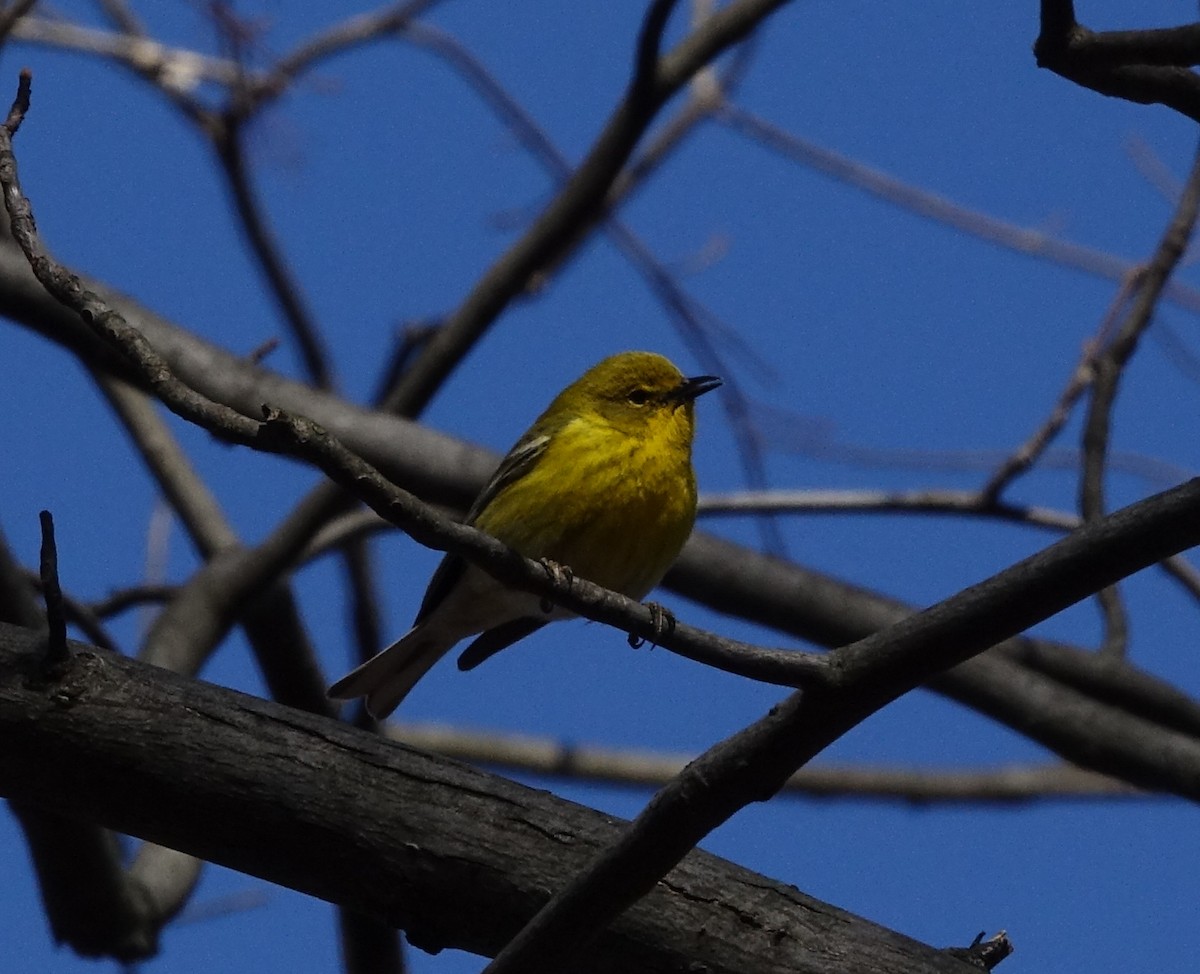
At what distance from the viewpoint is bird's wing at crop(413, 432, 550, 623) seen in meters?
5.79

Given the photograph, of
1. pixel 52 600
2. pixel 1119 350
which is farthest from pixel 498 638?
pixel 52 600

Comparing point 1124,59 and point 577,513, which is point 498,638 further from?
point 1124,59

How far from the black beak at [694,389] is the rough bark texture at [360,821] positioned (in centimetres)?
270

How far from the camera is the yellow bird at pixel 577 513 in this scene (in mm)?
5527

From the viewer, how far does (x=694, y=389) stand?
6293 mm

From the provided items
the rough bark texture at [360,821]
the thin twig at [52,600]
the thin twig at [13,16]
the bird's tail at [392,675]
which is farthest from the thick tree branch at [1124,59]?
the thin twig at [13,16]

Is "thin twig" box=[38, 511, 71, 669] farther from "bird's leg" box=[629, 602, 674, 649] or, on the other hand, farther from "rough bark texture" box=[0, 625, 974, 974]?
"bird's leg" box=[629, 602, 674, 649]

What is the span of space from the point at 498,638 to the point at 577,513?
0.91m

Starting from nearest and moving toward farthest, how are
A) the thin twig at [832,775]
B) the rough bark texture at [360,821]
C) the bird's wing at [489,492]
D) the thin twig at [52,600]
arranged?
the thin twig at [52,600], the rough bark texture at [360,821], the bird's wing at [489,492], the thin twig at [832,775]

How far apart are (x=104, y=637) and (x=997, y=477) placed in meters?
3.30

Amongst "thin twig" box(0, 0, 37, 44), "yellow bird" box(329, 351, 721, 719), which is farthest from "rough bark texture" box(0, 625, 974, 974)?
"thin twig" box(0, 0, 37, 44)

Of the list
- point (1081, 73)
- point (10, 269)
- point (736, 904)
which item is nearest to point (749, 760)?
point (736, 904)

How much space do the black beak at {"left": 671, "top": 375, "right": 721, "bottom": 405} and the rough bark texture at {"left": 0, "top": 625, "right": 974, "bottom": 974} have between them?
2695 mm

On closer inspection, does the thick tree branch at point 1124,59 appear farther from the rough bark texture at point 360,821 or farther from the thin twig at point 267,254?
the thin twig at point 267,254
